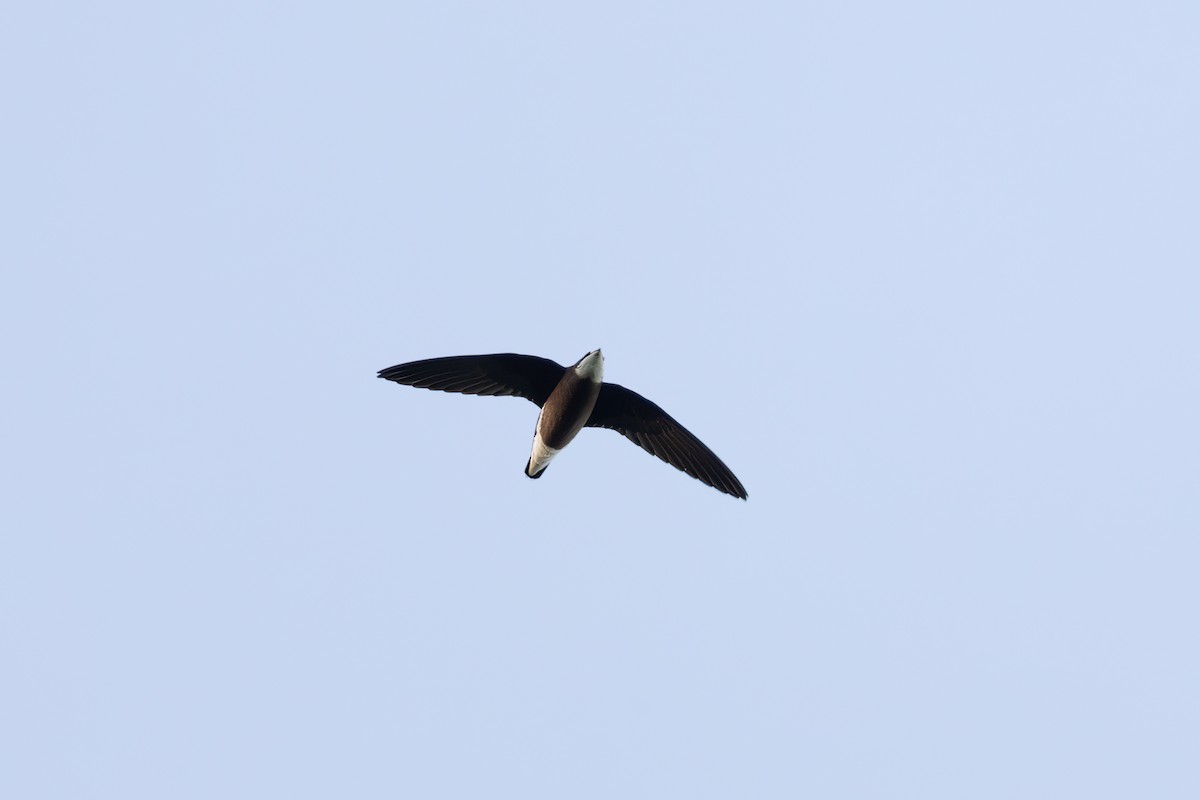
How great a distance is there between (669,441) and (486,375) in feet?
8.16

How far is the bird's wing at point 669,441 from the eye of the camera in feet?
54.3

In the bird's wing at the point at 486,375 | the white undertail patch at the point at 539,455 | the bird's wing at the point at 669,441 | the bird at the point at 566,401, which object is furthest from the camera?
the bird's wing at the point at 669,441

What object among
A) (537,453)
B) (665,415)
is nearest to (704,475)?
(665,415)

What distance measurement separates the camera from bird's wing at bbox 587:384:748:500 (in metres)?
16.6

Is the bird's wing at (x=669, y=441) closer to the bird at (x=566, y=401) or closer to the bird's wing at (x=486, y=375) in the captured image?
the bird at (x=566, y=401)

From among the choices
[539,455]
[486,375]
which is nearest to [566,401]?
[539,455]

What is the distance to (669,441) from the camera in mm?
16781

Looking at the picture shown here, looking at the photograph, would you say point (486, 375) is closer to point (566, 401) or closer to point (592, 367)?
point (566, 401)

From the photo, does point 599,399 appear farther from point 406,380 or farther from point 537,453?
point 406,380

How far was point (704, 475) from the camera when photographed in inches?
658

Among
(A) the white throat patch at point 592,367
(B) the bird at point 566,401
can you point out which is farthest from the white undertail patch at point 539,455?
(A) the white throat patch at point 592,367

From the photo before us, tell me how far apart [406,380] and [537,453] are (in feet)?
6.06

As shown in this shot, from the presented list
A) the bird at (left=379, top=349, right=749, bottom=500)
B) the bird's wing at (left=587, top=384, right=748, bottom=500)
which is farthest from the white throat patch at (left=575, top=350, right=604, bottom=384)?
the bird's wing at (left=587, top=384, right=748, bottom=500)

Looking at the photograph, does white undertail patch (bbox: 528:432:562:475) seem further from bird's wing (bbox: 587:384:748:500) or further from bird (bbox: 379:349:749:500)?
bird's wing (bbox: 587:384:748:500)
